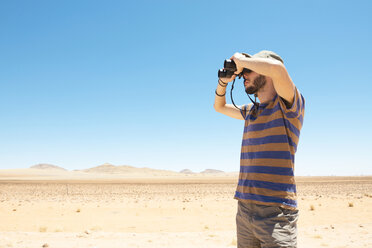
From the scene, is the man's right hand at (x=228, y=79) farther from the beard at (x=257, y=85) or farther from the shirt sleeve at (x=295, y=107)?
the shirt sleeve at (x=295, y=107)

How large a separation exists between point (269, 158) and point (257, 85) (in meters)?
0.46

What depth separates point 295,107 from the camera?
5.39 ft

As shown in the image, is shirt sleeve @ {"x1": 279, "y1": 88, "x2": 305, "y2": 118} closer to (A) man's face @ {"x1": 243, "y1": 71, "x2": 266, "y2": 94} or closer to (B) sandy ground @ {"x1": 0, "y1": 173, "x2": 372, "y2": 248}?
(A) man's face @ {"x1": 243, "y1": 71, "x2": 266, "y2": 94}

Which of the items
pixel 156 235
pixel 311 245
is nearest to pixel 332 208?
pixel 311 245

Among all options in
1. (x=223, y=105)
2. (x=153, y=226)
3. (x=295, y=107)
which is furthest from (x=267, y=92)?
(x=153, y=226)

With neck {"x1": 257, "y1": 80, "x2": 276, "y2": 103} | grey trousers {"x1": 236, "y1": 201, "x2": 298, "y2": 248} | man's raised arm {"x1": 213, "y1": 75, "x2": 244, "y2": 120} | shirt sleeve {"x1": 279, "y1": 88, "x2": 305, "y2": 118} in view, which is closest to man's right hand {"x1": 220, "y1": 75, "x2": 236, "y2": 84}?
man's raised arm {"x1": 213, "y1": 75, "x2": 244, "y2": 120}

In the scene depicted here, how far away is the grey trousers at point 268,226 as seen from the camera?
5.26ft

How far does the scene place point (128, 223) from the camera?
9969 mm

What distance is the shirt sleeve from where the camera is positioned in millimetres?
1642

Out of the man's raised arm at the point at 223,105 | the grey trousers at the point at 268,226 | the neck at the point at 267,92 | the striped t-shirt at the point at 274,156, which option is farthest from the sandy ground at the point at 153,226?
the neck at the point at 267,92

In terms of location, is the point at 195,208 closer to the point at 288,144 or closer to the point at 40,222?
the point at 40,222

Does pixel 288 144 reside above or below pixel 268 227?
above

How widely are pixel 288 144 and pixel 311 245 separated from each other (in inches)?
201

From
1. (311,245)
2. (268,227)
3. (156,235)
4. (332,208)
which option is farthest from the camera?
(332,208)
